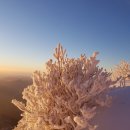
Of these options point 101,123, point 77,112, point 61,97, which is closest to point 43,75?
point 61,97

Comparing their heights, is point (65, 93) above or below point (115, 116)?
above

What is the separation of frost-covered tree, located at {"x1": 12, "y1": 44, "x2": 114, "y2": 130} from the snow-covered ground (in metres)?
0.24

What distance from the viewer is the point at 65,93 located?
7887 millimetres

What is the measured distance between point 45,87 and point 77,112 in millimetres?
1199

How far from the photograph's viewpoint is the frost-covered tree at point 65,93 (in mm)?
7434

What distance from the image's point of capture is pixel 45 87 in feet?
25.7

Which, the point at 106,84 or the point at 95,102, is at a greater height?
the point at 106,84

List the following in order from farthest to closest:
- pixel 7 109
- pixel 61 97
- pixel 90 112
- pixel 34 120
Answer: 1. pixel 7 109
2. pixel 34 120
3. pixel 61 97
4. pixel 90 112

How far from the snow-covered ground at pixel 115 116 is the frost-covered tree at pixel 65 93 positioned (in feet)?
0.80

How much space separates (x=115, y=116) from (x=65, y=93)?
161cm

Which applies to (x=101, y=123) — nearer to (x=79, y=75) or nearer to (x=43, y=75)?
(x=79, y=75)

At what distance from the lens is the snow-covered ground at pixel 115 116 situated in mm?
7527

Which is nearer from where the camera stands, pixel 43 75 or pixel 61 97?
pixel 61 97

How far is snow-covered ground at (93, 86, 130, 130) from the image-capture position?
24.7 ft
